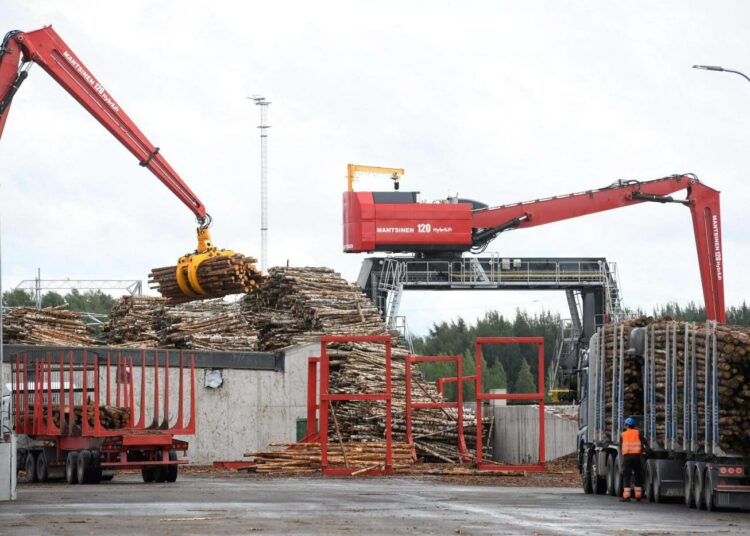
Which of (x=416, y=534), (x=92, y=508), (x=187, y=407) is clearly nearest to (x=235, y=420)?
(x=187, y=407)

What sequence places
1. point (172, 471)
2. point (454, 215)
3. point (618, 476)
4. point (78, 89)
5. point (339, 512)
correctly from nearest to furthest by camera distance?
point (339, 512)
point (618, 476)
point (172, 471)
point (78, 89)
point (454, 215)

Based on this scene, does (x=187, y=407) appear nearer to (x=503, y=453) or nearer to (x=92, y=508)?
(x=503, y=453)

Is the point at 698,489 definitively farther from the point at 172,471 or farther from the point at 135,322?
the point at 135,322

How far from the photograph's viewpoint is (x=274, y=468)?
112 ft

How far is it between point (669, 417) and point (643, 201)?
129 ft

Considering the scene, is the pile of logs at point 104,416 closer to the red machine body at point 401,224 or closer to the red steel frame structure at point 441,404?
the red steel frame structure at point 441,404

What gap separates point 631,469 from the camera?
2522 centimetres

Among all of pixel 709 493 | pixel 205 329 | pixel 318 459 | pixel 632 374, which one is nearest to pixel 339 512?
pixel 709 493

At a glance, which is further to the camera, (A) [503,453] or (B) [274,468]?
(A) [503,453]

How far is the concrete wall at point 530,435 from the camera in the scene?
42.4 metres

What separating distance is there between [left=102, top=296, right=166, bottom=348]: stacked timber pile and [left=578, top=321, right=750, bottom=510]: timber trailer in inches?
753

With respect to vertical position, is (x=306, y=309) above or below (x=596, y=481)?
above

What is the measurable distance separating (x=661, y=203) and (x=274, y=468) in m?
32.1

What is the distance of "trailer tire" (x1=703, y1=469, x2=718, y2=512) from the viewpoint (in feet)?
73.3
